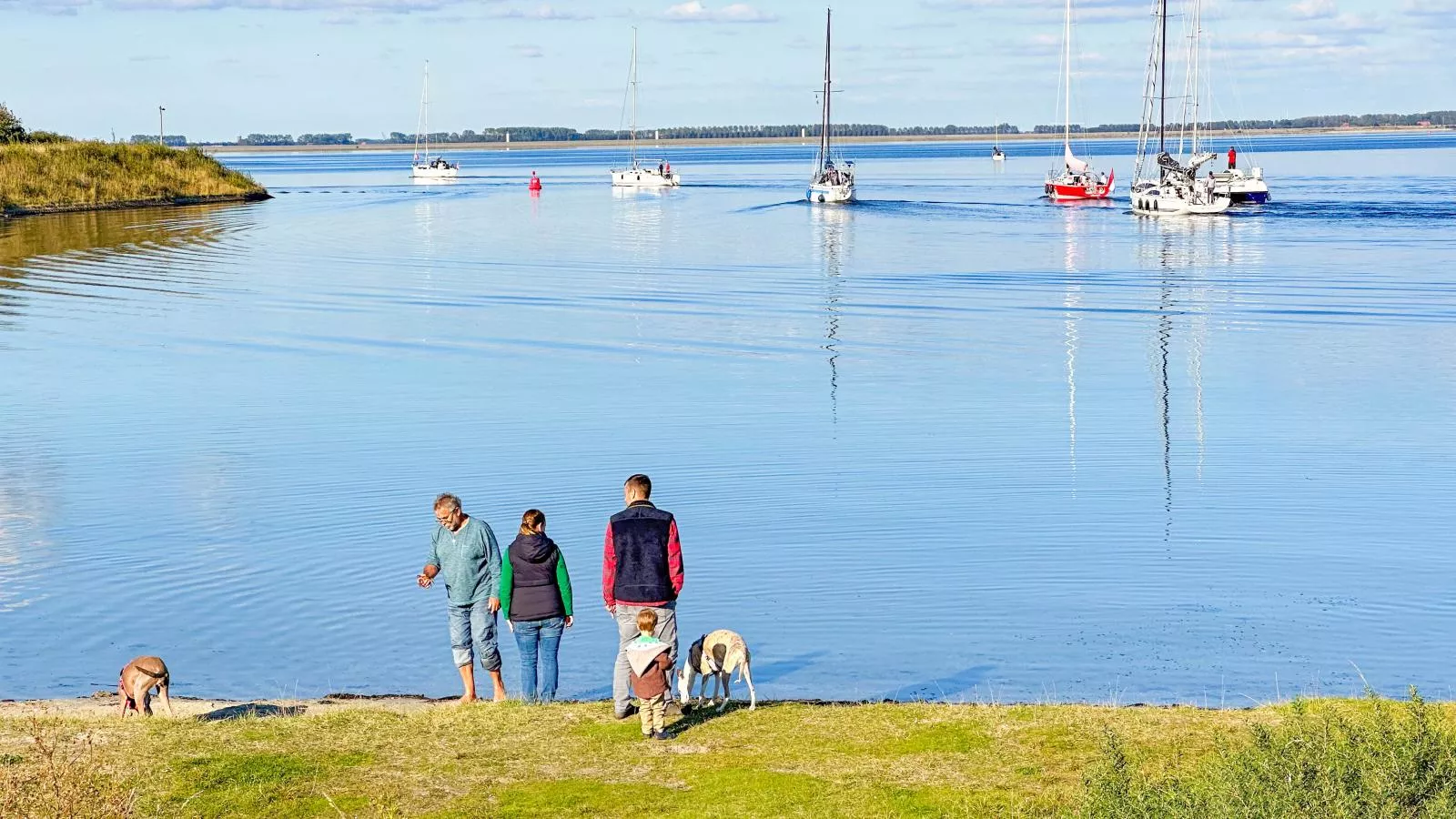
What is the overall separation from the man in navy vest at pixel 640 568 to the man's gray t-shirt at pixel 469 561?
1.27 m

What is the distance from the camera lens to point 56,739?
10531 mm

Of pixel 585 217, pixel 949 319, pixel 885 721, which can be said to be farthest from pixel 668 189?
pixel 885 721

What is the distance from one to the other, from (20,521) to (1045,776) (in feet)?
46.6

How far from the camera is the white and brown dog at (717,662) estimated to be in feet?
39.1

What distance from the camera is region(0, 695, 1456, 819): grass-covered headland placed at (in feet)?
28.0

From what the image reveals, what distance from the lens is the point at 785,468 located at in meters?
22.7

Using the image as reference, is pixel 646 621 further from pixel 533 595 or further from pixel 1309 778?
pixel 1309 778

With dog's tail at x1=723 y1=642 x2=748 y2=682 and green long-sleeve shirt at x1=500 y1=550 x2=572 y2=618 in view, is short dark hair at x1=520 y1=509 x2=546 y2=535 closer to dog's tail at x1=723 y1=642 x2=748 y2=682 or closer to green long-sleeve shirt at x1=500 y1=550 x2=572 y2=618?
green long-sleeve shirt at x1=500 y1=550 x2=572 y2=618

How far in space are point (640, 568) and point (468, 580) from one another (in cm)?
173

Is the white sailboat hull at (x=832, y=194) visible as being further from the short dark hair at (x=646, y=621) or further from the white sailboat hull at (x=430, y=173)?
the short dark hair at (x=646, y=621)

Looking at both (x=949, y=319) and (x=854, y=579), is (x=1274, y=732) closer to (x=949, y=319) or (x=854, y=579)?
(x=854, y=579)


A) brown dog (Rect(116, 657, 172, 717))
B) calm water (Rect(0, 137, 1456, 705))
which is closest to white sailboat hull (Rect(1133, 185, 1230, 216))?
calm water (Rect(0, 137, 1456, 705))

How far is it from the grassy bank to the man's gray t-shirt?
Result: 7833 cm

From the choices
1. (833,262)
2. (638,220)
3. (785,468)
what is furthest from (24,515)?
(638,220)
